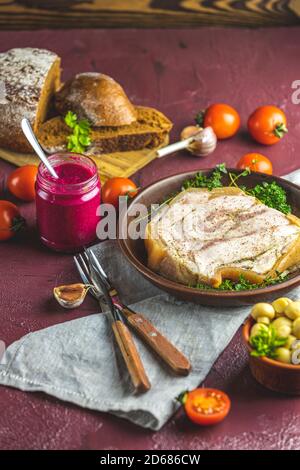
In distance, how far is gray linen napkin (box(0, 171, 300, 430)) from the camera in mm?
3033

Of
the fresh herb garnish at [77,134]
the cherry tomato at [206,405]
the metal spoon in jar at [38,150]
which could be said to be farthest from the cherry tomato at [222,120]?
the cherry tomato at [206,405]

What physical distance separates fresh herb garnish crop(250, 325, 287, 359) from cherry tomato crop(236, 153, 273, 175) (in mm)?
1497

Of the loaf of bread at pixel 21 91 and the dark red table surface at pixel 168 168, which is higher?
the loaf of bread at pixel 21 91

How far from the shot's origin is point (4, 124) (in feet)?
14.7

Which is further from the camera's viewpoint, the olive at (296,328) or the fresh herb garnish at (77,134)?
the fresh herb garnish at (77,134)

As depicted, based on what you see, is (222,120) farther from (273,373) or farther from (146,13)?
(273,373)

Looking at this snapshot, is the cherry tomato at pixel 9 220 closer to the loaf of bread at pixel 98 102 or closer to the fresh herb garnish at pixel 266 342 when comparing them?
the loaf of bread at pixel 98 102

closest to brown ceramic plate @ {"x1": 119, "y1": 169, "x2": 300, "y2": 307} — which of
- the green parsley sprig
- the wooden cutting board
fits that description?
the green parsley sprig

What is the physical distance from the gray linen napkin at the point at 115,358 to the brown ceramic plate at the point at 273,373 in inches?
8.0

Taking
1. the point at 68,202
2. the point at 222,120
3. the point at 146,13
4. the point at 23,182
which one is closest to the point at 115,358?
the point at 68,202

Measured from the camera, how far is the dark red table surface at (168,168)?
2.96 m

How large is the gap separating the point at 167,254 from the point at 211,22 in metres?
3.15
